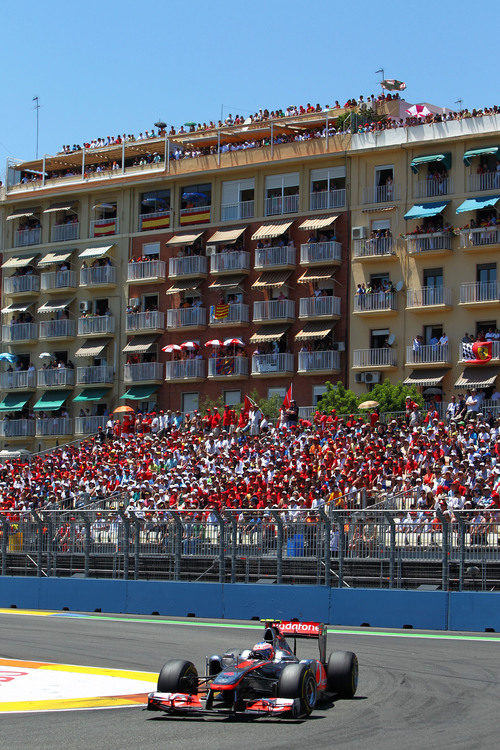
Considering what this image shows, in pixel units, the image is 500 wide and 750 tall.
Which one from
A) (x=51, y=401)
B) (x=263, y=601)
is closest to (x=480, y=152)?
(x=51, y=401)

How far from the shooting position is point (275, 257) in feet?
165

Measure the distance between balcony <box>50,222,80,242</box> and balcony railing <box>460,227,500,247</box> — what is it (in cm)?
1991

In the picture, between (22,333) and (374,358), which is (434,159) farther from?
(22,333)

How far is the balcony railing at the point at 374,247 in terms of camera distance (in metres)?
47.5

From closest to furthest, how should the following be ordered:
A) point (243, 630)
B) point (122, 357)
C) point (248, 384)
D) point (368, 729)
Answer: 1. point (368, 729)
2. point (243, 630)
3. point (248, 384)
4. point (122, 357)

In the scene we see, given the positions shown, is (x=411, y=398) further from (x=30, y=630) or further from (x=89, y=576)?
(x=30, y=630)

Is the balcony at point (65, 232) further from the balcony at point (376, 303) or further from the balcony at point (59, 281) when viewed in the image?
the balcony at point (376, 303)

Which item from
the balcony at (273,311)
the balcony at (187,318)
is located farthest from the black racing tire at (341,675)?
the balcony at (187,318)

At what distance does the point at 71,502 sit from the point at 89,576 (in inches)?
475

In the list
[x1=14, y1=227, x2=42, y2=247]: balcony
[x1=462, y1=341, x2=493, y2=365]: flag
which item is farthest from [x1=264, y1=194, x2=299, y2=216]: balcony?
[x1=14, y1=227, x2=42, y2=247]: balcony

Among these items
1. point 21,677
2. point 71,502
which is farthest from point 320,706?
point 71,502

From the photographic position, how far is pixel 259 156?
51781 mm

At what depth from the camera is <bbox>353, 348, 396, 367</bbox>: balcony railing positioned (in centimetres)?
4684

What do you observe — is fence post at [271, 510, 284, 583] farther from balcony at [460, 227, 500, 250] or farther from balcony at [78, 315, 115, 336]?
balcony at [78, 315, 115, 336]
